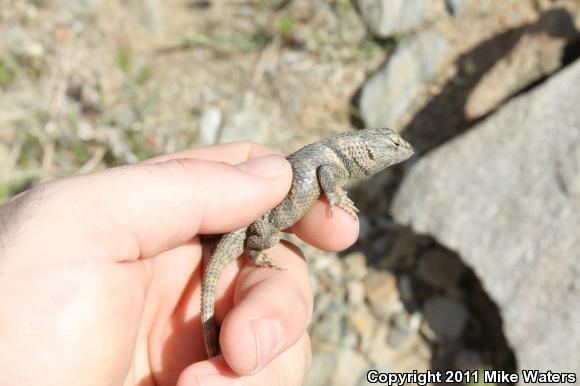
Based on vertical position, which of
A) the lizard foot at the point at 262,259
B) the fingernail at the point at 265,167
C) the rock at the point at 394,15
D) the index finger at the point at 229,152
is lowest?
the lizard foot at the point at 262,259

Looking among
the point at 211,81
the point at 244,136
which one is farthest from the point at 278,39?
the point at 244,136

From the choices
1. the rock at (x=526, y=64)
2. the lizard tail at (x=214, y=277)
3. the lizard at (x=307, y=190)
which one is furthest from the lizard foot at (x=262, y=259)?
the rock at (x=526, y=64)

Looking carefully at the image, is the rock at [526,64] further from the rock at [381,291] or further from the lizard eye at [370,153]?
the lizard eye at [370,153]

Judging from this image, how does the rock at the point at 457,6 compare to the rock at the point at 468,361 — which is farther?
the rock at the point at 457,6

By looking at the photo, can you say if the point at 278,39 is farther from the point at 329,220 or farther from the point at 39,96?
the point at 329,220

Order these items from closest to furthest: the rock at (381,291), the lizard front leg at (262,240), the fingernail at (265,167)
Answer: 1. the fingernail at (265,167)
2. the lizard front leg at (262,240)
3. the rock at (381,291)

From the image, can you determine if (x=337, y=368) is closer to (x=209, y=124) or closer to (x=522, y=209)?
(x=522, y=209)

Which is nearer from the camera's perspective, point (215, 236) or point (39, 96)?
point (215, 236)

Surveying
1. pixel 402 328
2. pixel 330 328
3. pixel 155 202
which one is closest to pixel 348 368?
pixel 330 328
